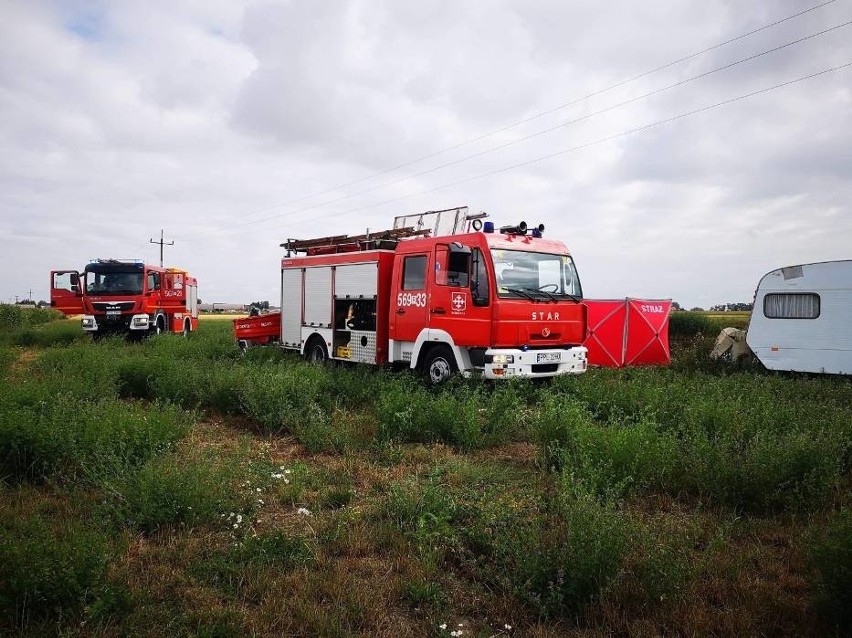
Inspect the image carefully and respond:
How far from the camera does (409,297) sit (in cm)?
1093

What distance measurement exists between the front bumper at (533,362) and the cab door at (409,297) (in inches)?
66.1

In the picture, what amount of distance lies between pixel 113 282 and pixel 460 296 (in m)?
16.0

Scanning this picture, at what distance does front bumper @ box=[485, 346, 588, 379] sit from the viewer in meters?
9.37

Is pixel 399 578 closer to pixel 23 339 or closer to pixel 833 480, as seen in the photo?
pixel 833 480

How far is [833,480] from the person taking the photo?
509 centimetres

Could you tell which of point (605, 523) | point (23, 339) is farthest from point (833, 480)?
point (23, 339)

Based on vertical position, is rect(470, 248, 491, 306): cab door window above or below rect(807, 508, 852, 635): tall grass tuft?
above

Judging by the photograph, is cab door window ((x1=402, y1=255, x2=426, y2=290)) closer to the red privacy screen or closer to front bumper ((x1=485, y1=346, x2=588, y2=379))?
front bumper ((x1=485, y1=346, x2=588, y2=379))

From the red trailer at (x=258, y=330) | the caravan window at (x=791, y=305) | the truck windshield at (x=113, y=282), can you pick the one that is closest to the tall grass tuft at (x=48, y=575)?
the red trailer at (x=258, y=330)

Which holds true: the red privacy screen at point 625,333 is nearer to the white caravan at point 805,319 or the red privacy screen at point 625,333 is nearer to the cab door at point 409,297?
the white caravan at point 805,319

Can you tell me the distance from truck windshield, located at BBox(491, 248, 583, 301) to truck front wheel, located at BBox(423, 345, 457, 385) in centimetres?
151

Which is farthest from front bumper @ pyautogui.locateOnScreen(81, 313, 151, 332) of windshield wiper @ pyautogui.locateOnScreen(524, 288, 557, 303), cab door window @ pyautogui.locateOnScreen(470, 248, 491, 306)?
windshield wiper @ pyautogui.locateOnScreen(524, 288, 557, 303)

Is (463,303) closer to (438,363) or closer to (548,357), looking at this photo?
(438,363)

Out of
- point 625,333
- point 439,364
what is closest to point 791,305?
point 625,333
